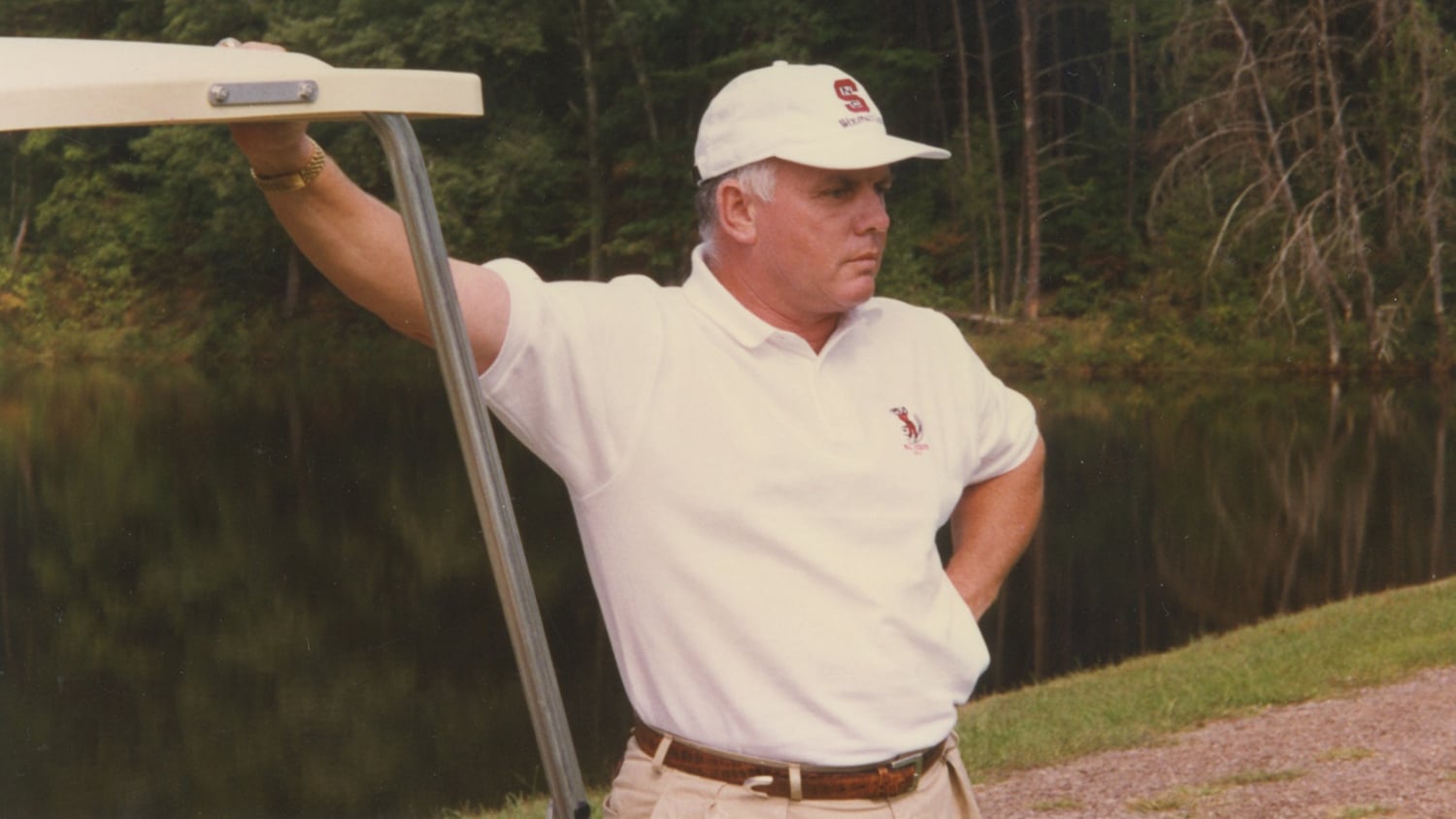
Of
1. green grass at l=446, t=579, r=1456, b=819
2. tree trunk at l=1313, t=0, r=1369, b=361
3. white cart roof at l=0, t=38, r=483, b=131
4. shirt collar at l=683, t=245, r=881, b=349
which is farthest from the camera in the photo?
tree trunk at l=1313, t=0, r=1369, b=361

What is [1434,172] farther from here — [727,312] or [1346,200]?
[727,312]

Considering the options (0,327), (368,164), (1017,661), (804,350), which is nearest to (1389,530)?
(1017,661)

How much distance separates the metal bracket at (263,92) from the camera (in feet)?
5.77

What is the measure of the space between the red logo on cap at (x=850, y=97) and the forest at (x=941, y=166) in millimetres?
26703

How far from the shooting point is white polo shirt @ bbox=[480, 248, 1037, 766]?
263cm

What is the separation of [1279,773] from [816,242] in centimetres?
559

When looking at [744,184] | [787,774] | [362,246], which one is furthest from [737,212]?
[787,774]

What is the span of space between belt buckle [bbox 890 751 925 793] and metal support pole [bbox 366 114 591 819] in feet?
2.80

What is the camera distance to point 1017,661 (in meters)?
15.0

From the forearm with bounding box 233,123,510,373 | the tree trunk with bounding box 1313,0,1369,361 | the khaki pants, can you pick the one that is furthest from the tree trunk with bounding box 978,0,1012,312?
the forearm with bounding box 233,123,510,373

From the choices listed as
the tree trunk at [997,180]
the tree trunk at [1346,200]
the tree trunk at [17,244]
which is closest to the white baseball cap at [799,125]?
the tree trunk at [1346,200]

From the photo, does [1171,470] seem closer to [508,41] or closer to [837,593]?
[508,41]

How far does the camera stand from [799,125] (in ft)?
9.14

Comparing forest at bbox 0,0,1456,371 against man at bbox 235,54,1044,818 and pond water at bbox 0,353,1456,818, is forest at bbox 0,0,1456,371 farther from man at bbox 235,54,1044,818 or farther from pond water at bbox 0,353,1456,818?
man at bbox 235,54,1044,818
